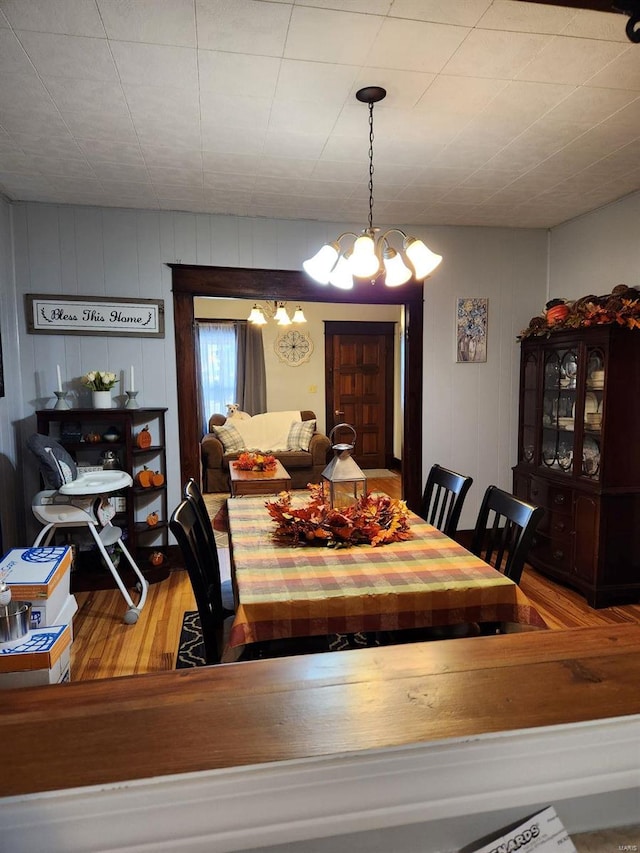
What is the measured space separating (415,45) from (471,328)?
2.52 m

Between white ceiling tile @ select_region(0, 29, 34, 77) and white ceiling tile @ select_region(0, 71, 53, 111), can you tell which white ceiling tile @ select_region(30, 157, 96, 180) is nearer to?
white ceiling tile @ select_region(0, 71, 53, 111)

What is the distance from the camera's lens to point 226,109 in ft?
7.29

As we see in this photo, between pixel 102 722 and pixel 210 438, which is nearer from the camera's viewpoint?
pixel 102 722

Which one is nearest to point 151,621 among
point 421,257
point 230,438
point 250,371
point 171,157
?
point 421,257

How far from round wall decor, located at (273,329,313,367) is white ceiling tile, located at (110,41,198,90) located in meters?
5.64

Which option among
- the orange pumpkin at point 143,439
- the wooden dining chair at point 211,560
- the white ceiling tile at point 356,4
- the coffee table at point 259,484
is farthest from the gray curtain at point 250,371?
the white ceiling tile at point 356,4

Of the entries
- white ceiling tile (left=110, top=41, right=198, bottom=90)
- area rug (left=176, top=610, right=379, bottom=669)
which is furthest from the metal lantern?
white ceiling tile (left=110, top=41, right=198, bottom=90)

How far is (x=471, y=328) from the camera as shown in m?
4.09

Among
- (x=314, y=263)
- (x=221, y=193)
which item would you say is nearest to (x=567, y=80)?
(x=314, y=263)

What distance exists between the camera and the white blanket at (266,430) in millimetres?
6570

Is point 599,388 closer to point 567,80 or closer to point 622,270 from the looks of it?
point 622,270

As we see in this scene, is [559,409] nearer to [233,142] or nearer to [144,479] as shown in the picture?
[233,142]

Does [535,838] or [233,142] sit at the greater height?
[233,142]

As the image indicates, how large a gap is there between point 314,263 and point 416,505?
2.48 meters
